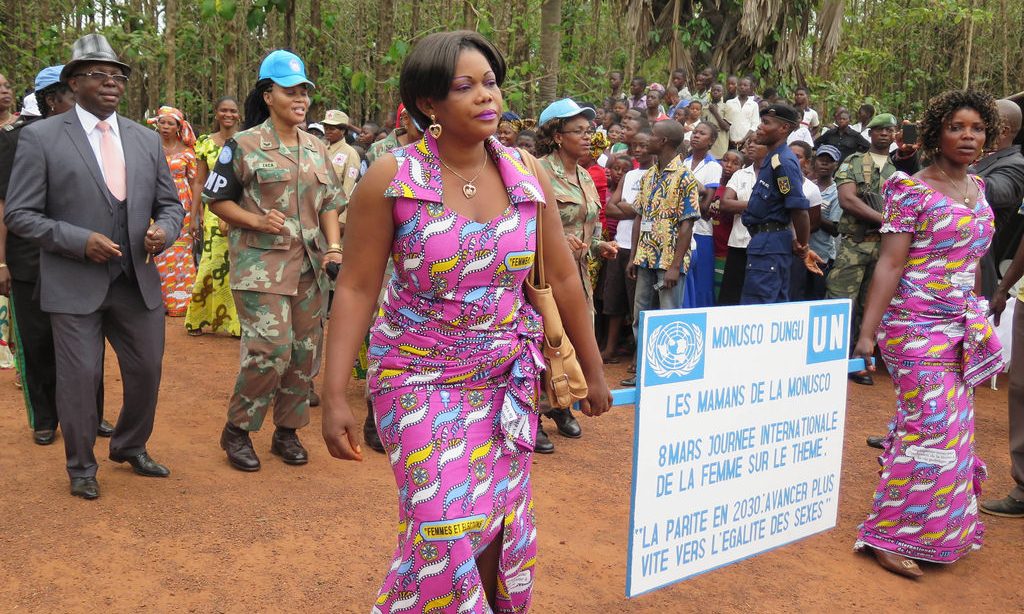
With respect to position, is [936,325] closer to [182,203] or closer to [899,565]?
[899,565]

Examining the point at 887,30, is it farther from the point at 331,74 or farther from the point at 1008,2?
the point at 331,74

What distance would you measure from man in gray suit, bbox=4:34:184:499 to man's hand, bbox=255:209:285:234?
0.42 meters

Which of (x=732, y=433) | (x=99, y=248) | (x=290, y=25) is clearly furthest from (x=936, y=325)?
(x=290, y=25)

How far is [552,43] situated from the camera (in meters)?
13.0

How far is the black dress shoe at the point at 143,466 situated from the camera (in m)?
4.92

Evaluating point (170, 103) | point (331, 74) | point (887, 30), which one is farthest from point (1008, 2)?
point (170, 103)

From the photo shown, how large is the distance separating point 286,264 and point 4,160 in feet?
6.18

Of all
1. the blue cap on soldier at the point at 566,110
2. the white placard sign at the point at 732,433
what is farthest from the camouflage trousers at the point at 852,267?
the white placard sign at the point at 732,433

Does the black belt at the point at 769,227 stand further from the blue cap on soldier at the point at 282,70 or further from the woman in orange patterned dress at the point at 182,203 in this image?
the woman in orange patterned dress at the point at 182,203

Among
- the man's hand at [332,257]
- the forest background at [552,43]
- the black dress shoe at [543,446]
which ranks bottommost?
the black dress shoe at [543,446]

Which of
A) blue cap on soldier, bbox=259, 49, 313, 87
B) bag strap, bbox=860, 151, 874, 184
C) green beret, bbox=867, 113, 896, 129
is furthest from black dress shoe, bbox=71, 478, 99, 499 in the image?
green beret, bbox=867, 113, 896, 129

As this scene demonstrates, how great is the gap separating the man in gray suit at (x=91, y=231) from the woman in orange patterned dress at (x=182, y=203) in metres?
3.99

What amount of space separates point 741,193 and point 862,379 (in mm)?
1985

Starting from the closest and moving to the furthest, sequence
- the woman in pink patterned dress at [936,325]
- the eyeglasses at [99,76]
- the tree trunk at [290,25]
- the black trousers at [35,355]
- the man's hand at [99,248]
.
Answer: the woman in pink patterned dress at [936,325], the man's hand at [99,248], the eyeglasses at [99,76], the black trousers at [35,355], the tree trunk at [290,25]
